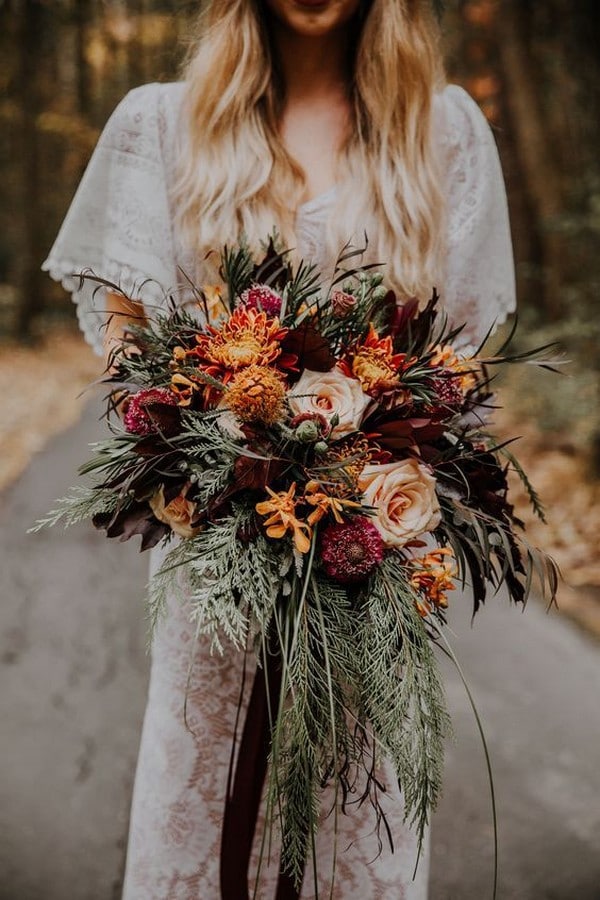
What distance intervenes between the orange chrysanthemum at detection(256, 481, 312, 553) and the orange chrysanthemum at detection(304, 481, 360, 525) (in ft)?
0.07

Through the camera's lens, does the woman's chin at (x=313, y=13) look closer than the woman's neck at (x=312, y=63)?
Yes

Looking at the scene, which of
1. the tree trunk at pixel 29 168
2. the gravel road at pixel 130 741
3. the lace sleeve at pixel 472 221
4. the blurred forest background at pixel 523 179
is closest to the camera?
the lace sleeve at pixel 472 221

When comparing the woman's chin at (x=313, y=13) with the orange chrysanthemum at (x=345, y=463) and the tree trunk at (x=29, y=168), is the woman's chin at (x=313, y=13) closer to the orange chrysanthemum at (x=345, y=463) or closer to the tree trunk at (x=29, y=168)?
the orange chrysanthemum at (x=345, y=463)

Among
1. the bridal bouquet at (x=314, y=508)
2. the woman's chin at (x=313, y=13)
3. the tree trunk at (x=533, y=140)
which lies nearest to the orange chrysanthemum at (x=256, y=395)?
the bridal bouquet at (x=314, y=508)

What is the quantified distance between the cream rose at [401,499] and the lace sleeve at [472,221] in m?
0.81

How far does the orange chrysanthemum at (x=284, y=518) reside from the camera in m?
1.29

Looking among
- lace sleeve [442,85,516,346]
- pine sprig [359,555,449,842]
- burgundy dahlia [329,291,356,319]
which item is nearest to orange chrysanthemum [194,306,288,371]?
burgundy dahlia [329,291,356,319]

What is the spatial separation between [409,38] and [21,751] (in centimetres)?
295

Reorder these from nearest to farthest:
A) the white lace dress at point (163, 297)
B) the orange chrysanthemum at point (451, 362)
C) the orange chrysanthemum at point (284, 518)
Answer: the orange chrysanthemum at point (284, 518) < the orange chrysanthemum at point (451, 362) < the white lace dress at point (163, 297)

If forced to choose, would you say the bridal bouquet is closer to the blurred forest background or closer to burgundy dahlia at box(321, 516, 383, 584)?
burgundy dahlia at box(321, 516, 383, 584)

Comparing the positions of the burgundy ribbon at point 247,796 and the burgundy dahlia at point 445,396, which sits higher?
the burgundy dahlia at point 445,396

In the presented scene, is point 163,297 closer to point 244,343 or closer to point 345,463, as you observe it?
point 244,343

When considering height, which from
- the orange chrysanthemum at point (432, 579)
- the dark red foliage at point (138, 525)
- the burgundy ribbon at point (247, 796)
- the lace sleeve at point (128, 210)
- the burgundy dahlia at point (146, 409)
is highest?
the lace sleeve at point (128, 210)

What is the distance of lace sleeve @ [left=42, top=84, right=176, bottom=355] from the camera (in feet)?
6.47
